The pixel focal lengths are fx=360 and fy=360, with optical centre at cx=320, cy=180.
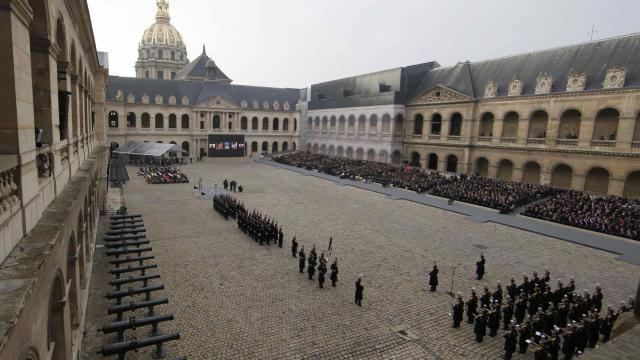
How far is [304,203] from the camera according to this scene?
100ft

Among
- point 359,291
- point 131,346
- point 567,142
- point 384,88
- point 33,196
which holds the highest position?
point 384,88

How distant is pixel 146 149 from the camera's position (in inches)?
2085

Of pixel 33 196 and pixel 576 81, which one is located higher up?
pixel 576 81

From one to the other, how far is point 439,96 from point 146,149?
137 ft

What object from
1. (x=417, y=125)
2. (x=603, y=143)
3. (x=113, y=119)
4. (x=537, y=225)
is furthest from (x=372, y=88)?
(x=113, y=119)

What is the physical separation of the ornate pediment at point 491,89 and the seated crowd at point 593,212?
1472 cm

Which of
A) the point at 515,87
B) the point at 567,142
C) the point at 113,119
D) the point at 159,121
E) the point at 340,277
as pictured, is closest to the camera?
the point at 340,277

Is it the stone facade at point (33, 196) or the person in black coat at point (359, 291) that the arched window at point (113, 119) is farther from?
the person in black coat at point (359, 291)

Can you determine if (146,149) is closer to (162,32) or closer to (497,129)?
(497,129)

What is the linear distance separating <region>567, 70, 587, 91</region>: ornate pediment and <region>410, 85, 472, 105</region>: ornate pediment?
10.2m

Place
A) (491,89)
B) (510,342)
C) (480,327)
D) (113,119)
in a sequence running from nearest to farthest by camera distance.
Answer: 1. (510,342)
2. (480,327)
3. (491,89)
4. (113,119)

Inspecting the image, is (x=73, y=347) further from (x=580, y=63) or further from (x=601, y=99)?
(x=580, y=63)

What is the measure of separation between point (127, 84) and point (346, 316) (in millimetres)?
63477

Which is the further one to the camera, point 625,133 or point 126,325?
point 625,133
